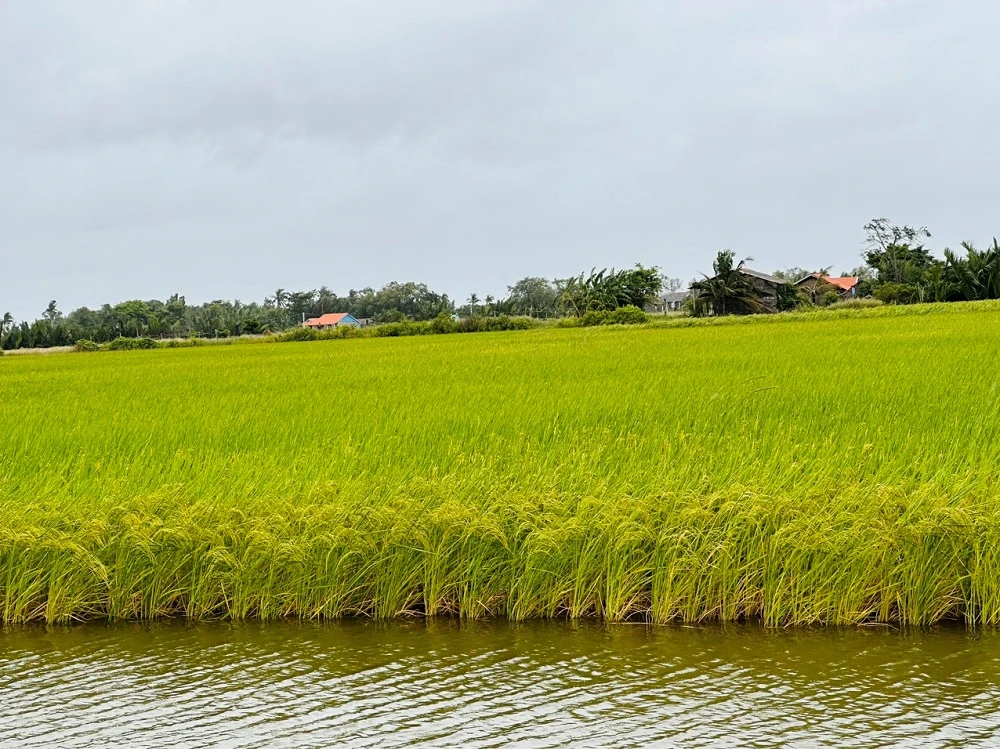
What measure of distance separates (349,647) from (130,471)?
8.75ft

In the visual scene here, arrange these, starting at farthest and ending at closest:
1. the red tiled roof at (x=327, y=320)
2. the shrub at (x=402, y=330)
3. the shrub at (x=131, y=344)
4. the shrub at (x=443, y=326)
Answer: the red tiled roof at (x=327, y=320) → the shrub at (x=131, y=344) → the shrub at (x=443, y=326) → the shrub at (x=402, y=330)

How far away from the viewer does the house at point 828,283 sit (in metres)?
58.5

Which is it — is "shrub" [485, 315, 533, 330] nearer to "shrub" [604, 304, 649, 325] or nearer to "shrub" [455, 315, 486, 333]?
"shrub" [455, 315, 486, 333]

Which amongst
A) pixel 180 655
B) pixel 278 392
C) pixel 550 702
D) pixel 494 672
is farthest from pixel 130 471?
pixel 278 392

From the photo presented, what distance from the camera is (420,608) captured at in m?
4.87

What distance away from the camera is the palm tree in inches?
1820

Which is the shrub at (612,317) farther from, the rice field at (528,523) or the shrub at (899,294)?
the rice field at (528,523)

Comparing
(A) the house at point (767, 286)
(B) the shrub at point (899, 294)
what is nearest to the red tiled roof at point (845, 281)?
(A) the house at point (767, 286)

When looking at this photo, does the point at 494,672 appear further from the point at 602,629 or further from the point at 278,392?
the point at 278,392

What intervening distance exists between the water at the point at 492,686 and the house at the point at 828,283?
5545 centimetres

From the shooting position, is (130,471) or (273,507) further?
(130,471)

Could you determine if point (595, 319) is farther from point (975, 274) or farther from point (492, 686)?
point (492, 686)

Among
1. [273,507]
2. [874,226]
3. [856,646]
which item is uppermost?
[874,226]

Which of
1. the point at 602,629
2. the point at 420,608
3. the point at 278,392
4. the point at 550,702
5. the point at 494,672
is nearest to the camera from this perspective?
the point at 550,702
